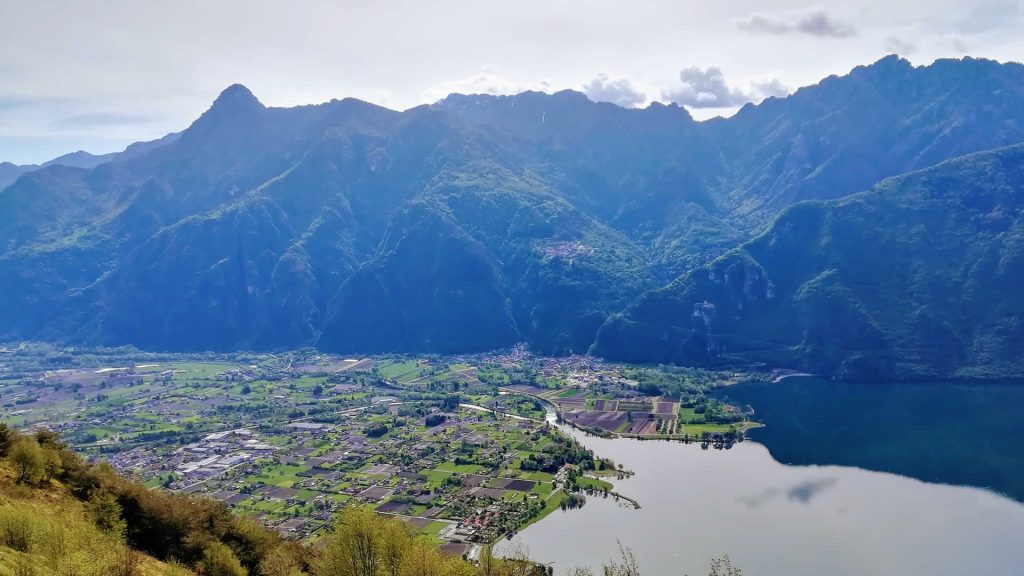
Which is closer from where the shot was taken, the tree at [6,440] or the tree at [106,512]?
the tree at [106,512]

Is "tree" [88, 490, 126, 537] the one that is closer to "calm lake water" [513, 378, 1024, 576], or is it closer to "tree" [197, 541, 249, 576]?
"tree" [197, 541, 249, 576]

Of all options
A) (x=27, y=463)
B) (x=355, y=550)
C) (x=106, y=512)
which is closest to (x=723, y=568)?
(x=355, y=550)

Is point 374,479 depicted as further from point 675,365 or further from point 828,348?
point 828,348

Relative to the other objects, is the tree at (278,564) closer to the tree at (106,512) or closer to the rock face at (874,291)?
the tree at (106,512)

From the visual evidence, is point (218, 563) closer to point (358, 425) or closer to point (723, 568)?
point (723, 568)

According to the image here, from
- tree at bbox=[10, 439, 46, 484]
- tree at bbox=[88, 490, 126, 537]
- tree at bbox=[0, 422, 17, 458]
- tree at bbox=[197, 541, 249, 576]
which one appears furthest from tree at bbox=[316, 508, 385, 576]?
tree at bbox=[0, 422, 17, 458]

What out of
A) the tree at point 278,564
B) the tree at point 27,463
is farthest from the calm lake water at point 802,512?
the tree at point 27,463
